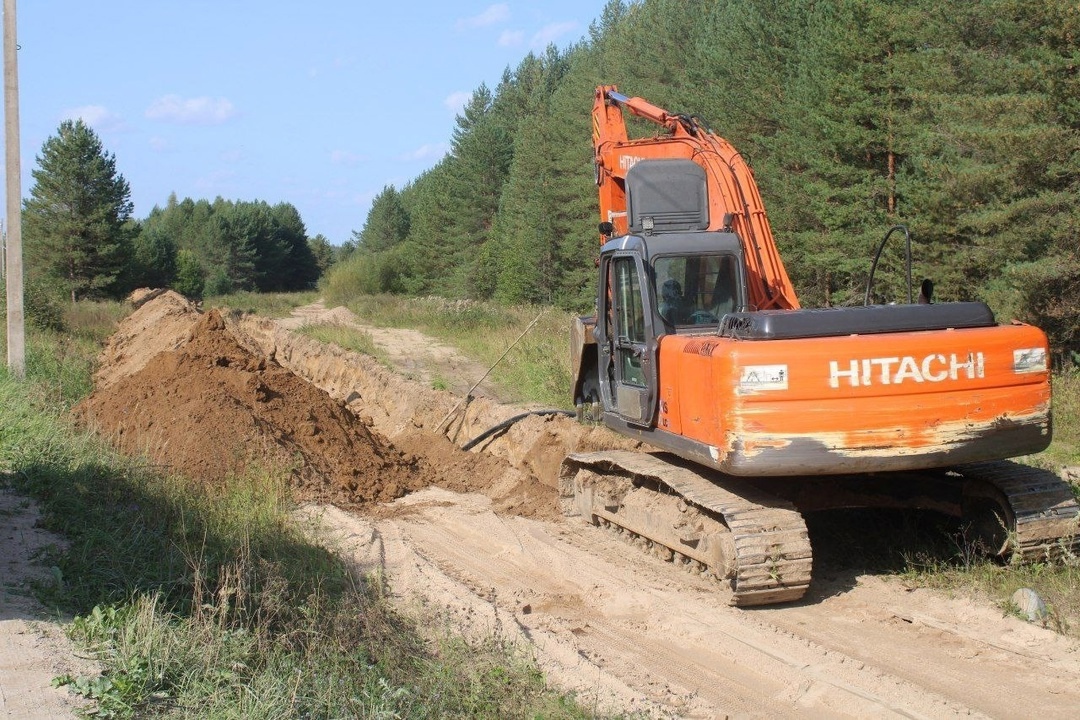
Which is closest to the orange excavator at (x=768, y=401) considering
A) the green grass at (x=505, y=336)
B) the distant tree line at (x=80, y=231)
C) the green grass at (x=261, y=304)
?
the green grass at (x=505, y=336)

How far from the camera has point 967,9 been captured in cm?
1775

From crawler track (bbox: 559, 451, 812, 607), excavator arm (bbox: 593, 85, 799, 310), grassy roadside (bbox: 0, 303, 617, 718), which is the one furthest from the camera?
excavator arm (bbox: 593, 85, 799, 310)

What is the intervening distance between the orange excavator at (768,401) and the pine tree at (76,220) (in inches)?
1569

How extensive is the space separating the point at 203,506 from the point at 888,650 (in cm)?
548

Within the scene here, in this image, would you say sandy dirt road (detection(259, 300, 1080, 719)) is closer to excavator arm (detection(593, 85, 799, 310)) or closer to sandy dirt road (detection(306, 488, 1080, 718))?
sandy dirt road (detection(306, 488, 1080, 718))

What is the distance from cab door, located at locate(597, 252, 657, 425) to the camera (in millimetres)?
7836

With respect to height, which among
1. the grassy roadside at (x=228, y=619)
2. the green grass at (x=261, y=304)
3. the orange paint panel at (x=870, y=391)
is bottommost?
the grassy roadside at (x=228, y=619)

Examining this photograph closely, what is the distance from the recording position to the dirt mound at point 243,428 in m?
10.5

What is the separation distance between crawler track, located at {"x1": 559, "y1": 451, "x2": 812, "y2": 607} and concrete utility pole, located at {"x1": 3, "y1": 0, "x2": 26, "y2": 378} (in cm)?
1074

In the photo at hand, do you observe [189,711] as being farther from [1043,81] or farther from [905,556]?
[1043,81]

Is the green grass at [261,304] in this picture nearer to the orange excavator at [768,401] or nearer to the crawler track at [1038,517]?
the orange excavator at [768,401]

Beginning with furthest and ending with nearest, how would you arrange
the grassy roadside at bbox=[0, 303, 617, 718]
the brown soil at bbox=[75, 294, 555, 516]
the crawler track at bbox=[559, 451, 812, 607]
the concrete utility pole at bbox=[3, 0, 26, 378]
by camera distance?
the concrete utility pole at bbox=[3, 0, 26, 378], the brown soil at bbox=[75, 294, 555, 516], the crawler track at bbox=[559, 451, 812, 607], the grassy roadside at bbox=[0, 303, 617, 718]

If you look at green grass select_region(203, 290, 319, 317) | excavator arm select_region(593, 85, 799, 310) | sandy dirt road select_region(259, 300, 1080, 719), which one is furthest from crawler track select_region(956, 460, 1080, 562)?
green grass select_region(203, 290, 319, 317)

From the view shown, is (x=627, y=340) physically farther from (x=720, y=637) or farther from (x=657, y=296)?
(x=720, y=637)
